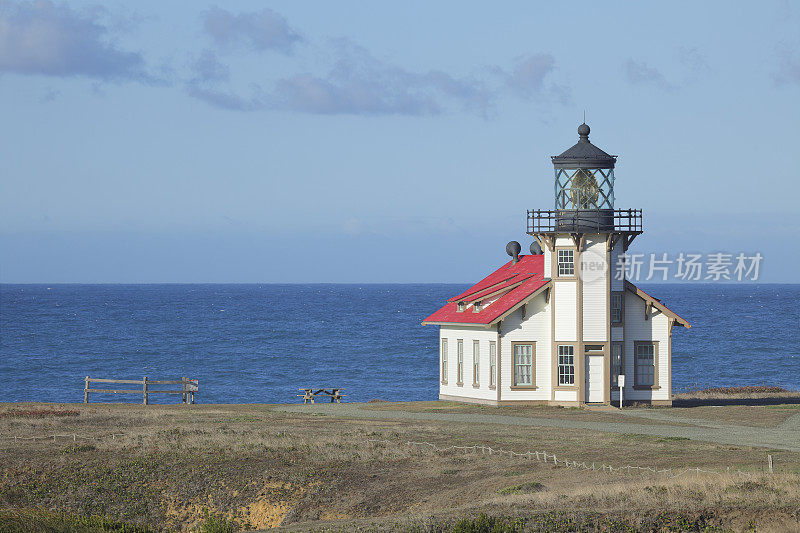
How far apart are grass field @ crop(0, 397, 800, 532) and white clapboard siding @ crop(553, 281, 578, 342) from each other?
5.32m

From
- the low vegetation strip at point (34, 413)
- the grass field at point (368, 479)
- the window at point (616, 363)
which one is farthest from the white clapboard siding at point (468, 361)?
the low vegetation strip at point (34, 413)

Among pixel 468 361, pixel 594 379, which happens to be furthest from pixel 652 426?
pixel 468 361

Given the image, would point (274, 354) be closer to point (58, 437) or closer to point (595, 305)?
point (595, 305)

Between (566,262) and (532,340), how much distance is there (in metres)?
3.52

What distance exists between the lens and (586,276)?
45.1 m

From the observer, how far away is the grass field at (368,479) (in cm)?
2266

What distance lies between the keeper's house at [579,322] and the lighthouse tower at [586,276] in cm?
4

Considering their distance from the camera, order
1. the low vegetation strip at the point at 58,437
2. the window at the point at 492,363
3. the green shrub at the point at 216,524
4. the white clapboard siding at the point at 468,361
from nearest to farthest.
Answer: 1. the green shrub at the point at 216,524
2. the low vegetation strip at the point at 58,437
3. the window at the point at 492,363
4. the white clapboard siding at the point at 468,361

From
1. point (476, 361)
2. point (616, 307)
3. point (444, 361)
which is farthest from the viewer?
point (444, 361)

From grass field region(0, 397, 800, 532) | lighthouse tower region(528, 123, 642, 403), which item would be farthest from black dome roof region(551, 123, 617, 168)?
grass field region(0, 397, 800, 532)

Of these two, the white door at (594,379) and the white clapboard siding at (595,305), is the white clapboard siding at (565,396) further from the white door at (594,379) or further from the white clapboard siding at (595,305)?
the white clapboard siding at (595,305)

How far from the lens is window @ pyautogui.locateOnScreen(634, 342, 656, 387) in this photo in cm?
4606

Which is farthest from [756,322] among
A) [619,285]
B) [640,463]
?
[640,463]

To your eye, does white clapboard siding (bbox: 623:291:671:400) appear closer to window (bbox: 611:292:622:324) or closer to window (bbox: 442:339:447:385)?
window (bbox: 611:292:622:324)
